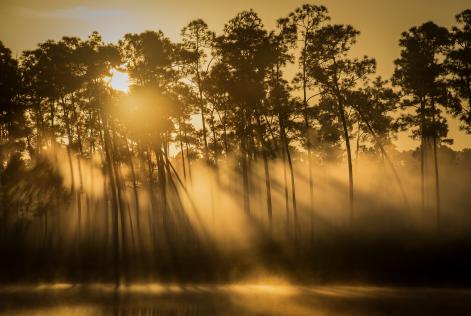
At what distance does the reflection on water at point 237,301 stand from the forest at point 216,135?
3.64 m

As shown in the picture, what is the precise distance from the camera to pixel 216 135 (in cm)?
5219

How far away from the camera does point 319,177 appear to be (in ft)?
239

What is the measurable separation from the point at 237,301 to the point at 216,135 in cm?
2600

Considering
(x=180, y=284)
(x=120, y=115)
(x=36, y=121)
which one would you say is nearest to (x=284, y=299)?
(x=180, y=284)

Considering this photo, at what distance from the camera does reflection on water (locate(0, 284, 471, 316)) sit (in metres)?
24.1

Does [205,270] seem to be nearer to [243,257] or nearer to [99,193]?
[243,257]

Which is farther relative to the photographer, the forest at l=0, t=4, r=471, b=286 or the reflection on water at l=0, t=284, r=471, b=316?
the forest at l=0, t=4, r=471, b=286

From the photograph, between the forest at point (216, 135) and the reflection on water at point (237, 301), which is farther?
the forest at point (216, 135)

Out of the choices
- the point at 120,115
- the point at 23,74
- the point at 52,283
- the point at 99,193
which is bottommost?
the point at 52,283

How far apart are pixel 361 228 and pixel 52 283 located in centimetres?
2478

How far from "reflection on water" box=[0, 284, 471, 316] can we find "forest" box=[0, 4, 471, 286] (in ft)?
11.9

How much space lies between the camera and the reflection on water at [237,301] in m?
24.1

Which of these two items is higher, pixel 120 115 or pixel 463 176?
pixel 120 115

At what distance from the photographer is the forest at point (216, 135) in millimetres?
38938
